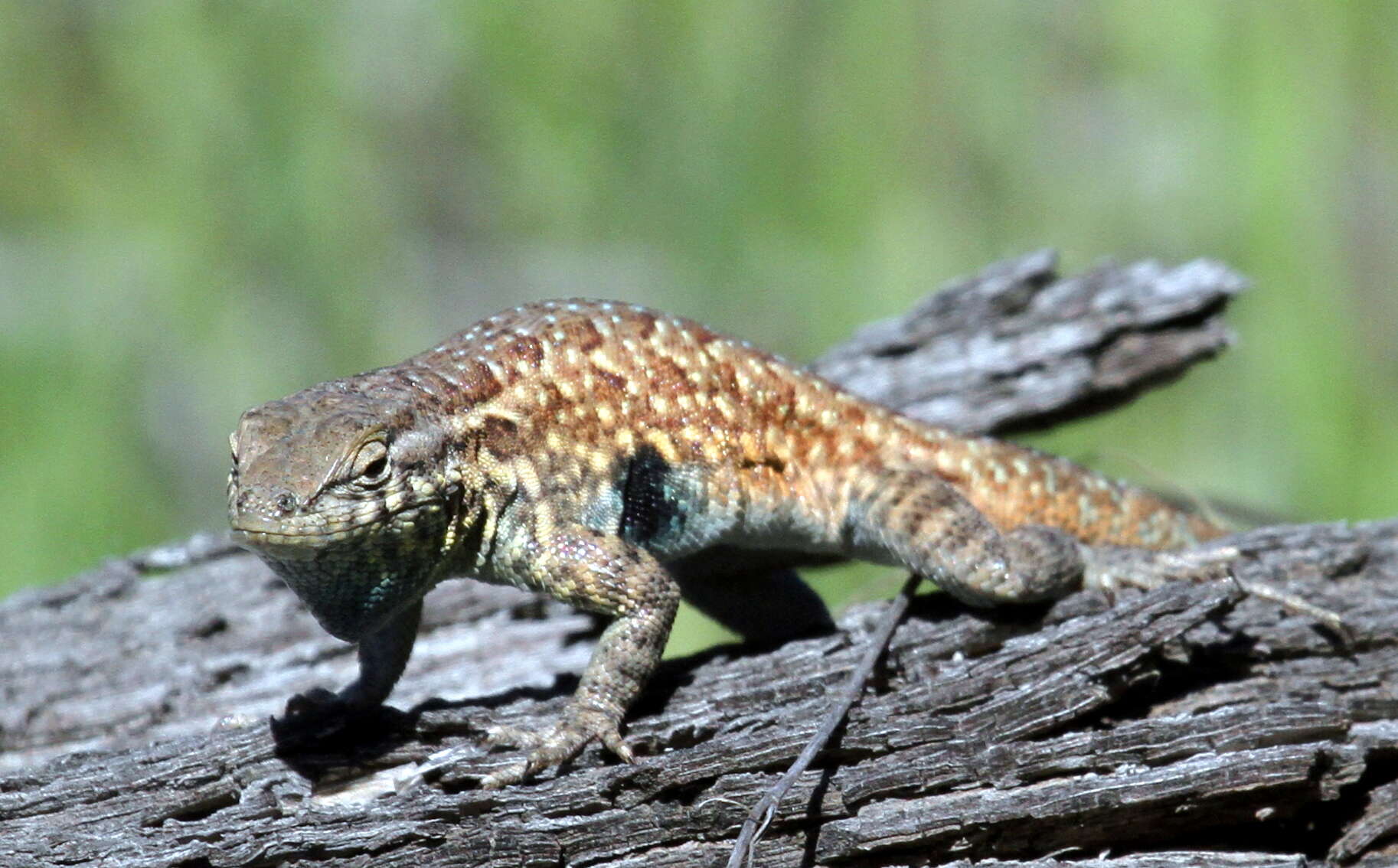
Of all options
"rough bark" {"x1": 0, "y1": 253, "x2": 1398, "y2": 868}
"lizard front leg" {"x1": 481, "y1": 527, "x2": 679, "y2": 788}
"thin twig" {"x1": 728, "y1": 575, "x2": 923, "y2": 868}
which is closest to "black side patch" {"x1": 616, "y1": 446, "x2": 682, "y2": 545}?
"lizard front leg" {"x1": 481, "y1": 527, "x2": 679, "y2": 788}

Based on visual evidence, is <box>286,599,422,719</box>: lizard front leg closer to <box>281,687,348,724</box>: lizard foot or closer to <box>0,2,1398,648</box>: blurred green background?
<box>281,687,348,724</box>: lizard foot

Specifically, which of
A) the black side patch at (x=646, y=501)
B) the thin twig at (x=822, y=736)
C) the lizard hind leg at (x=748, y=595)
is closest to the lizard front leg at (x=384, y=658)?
the black side patch at (x=646, y=501)

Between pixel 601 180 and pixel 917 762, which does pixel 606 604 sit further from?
pixel 601 180

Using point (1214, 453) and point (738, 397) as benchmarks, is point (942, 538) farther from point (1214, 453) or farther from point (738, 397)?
point (1214, 453)

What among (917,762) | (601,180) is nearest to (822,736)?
(917,762)

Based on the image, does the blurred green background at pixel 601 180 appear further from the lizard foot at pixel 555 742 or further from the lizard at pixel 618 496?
the lizard foot at pixel 555 742
